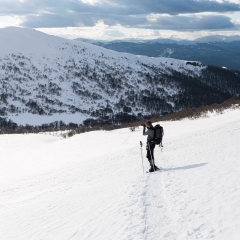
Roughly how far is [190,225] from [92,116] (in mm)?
181622

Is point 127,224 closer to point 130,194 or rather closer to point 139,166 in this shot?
point 130,194

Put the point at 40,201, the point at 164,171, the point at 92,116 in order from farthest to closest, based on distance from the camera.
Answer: the point at 92,116 → the point at 164,171 → the point at 40,201

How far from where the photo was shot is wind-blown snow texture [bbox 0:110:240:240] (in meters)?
6.98

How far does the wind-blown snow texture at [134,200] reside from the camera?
6984mm

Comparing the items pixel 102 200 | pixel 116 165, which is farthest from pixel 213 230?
pixel 116 165

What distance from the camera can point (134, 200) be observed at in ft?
29.2

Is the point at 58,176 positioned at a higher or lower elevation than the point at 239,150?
lower

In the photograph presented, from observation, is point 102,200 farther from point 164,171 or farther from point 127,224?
point 164,171

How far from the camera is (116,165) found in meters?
15.7

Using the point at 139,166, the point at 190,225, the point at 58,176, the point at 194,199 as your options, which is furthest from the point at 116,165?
the point at 190,225

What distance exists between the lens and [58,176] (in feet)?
51.9

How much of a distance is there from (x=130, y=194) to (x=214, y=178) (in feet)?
10.5

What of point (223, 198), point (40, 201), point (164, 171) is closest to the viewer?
point (223, 198)

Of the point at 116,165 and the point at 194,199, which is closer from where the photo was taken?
the point at 194,199
